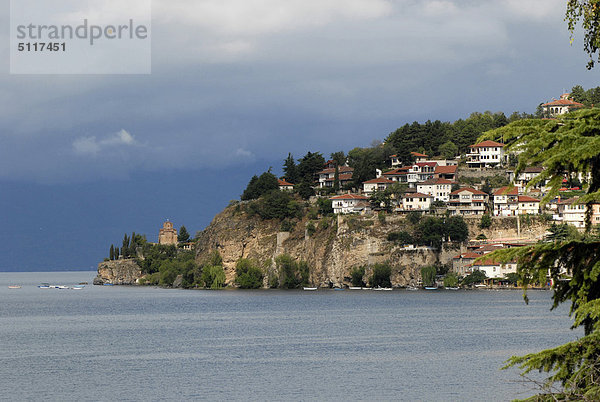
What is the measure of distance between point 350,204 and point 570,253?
123 metres

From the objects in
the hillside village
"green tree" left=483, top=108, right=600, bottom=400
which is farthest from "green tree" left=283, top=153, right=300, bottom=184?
"green tree" left=483, top=108, right=600, bottom=400

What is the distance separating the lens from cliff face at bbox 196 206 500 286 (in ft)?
402

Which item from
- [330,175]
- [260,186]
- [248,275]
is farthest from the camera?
[330,175]

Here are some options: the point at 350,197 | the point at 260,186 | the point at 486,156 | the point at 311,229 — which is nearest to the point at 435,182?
the point at 350,197

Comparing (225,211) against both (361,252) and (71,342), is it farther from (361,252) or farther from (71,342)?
(71,342)

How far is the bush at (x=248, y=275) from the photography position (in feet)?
440

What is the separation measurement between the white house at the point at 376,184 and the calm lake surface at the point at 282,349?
40.8 metres

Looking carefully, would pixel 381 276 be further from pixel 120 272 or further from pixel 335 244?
pixel 120 272

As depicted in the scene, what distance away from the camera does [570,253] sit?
34.8 ft

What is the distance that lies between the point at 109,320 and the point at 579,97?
361 ft

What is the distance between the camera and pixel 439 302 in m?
95.1

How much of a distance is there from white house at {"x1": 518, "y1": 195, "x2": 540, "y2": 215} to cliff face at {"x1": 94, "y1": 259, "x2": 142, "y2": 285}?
89.3m

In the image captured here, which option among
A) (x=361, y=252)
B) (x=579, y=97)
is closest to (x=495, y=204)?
(x=361, y=252)

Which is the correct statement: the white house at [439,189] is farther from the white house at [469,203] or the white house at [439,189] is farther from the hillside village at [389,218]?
the white house at [469,203]
